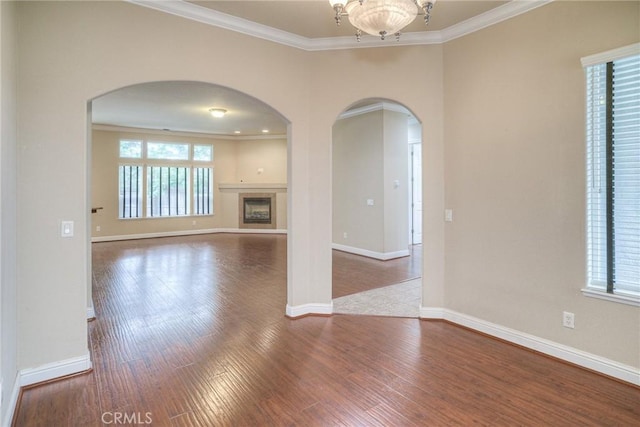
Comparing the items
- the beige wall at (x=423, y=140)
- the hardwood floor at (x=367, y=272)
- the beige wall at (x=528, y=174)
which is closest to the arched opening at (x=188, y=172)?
the hardwood floor at (x=367, y=272)

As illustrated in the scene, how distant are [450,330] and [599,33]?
9.08ft

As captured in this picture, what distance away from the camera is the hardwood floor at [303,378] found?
79.3 inches

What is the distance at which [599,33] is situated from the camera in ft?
7.88

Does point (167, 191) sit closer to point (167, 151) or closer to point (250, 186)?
point (167, 151)

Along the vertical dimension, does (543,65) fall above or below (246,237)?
above

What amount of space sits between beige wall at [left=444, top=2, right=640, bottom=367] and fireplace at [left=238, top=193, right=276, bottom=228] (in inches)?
297

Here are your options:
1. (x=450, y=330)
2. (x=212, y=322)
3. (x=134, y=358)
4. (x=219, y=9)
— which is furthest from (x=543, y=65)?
(x=134, y=358)

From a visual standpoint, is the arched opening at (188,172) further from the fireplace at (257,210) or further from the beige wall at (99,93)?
the beige wall at (99,93)

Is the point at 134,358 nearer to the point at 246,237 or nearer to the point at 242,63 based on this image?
the point at 242,63

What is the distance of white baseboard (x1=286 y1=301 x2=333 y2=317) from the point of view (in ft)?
11.9

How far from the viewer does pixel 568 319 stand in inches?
104

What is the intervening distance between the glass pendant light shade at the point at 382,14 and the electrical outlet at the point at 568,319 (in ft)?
8.48

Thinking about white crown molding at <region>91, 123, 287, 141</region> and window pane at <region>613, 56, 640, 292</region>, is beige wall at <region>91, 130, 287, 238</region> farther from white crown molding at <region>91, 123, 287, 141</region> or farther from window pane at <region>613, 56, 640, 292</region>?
window pane at <region>613, 56, 640, 292</region>

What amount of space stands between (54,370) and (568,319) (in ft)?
13.1
